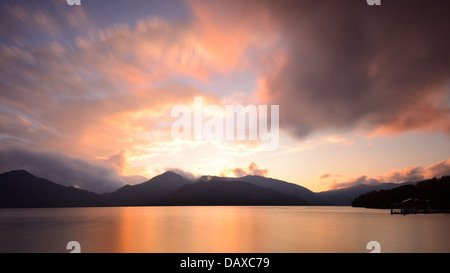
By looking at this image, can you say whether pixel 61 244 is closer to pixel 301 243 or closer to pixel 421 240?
pixel 301 243

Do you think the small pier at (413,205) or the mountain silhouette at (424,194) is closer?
the small pier at (413,205)

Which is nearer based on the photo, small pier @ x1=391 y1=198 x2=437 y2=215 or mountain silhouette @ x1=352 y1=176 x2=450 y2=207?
small pier @ x1=391 y1=198 x2=437 y2=215

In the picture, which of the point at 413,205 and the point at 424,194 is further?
the point at 424,194

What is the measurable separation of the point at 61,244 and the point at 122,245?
8.21 meters
